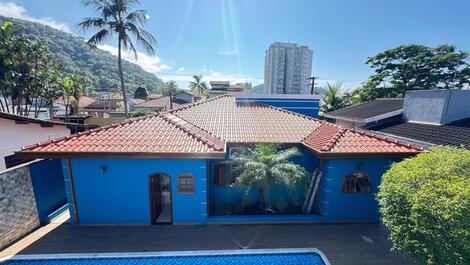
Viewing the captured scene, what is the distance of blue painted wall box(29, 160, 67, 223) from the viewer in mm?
8384

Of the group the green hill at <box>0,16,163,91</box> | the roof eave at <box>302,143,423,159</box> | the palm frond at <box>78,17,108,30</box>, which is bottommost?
the roof eave at <box>302,143,423,159</box>

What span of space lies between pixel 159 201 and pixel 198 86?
181 ft

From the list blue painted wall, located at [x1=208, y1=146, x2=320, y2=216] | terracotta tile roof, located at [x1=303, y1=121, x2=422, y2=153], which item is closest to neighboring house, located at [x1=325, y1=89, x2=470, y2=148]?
terracotta tile roof, located at [x1=303, y1=121, x2=422, y2=153]

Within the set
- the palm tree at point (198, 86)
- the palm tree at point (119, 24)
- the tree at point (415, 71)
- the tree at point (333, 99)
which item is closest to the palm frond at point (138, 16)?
the palm tree at point (119, 24)

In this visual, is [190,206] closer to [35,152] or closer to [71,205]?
[71,205]

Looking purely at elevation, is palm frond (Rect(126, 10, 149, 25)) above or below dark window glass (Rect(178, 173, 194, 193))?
above

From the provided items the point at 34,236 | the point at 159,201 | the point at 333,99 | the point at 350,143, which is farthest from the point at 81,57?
the point at 350,143

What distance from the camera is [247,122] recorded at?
1191 centimetres

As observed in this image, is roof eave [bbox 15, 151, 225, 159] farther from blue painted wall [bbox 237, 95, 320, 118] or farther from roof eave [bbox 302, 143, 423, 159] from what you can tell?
blue painted wall [bbox 237, 95, 320, 118]

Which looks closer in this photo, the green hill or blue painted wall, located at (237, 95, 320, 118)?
blue painted wall, located at (237, 95, 320, 118)

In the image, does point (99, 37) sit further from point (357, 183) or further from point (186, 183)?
point (357, 183)

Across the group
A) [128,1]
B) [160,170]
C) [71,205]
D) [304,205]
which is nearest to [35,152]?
[71,205]

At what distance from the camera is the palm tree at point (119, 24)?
1936cm

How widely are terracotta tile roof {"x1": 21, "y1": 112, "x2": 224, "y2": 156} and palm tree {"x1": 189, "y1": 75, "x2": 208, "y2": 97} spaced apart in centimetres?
5337
